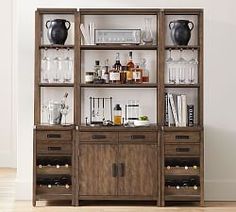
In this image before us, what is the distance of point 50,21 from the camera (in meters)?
6.26

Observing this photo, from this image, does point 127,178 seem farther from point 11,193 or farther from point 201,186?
point 11,193

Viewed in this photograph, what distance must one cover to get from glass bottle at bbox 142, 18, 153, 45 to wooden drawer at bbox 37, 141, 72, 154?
1.33 meters

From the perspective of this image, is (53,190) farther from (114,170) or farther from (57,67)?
(57,67)

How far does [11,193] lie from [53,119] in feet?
3.46

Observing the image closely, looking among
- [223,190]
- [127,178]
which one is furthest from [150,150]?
[223,190]

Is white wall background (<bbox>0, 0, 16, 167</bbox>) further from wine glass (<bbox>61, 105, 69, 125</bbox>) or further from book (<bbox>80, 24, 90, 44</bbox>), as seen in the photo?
book (<bbox>80, 24, 90, 44</bbox>)

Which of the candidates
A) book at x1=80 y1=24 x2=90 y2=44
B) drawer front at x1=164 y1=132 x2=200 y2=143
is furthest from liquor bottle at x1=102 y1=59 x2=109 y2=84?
drawer front at x1=164 y1=132 x2=200 y2=143

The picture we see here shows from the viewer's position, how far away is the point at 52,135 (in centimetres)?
601

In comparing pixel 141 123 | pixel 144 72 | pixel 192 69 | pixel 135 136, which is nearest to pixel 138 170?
pixel 135 136

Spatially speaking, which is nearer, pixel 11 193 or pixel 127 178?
pixel 127 178

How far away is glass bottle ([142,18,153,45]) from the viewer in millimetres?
6250

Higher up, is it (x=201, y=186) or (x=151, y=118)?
(x=151, y=118)

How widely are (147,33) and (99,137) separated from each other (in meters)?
1.21

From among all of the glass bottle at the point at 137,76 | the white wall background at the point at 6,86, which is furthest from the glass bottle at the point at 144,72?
the white wall background at the point at 6,86
